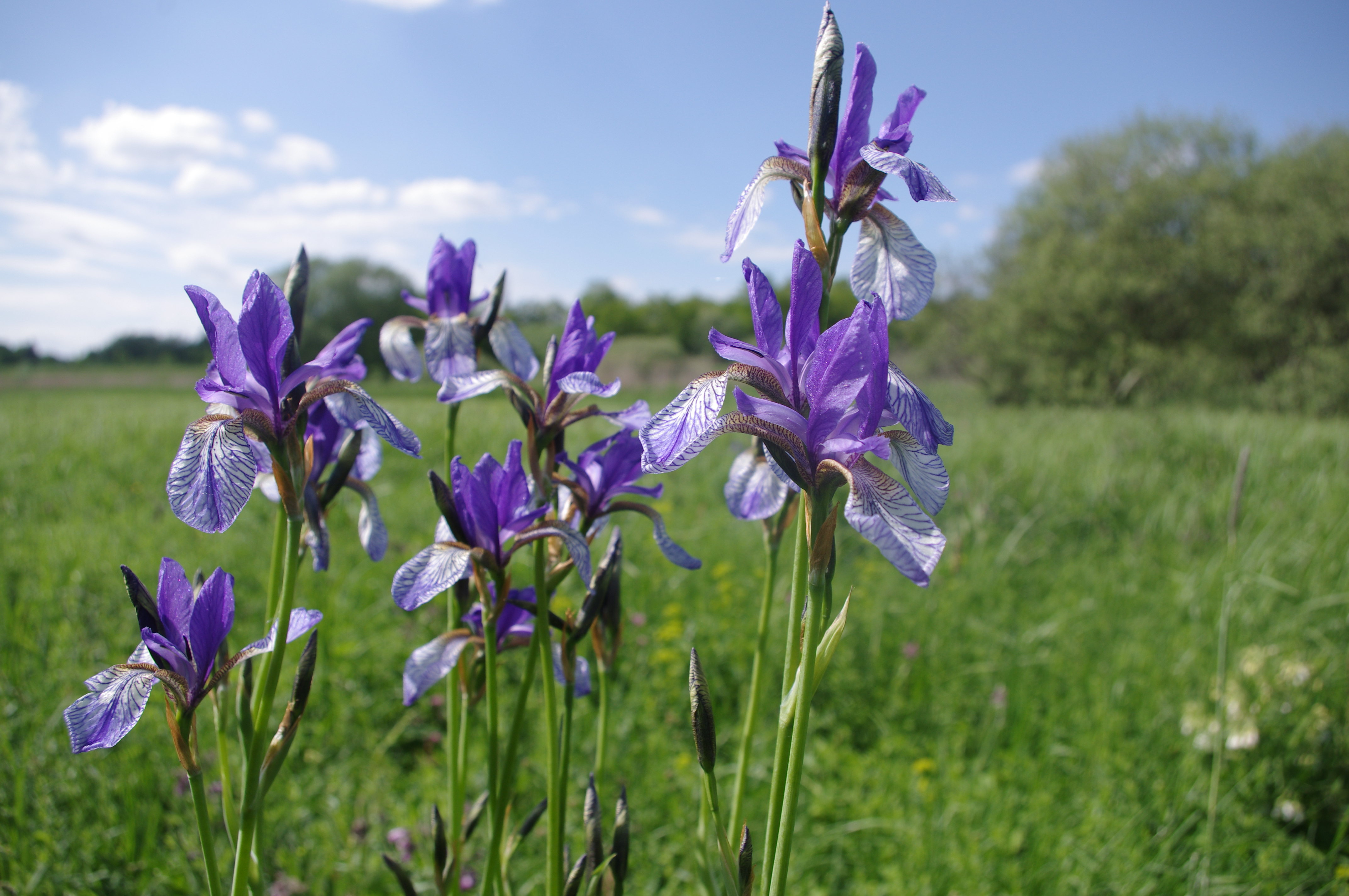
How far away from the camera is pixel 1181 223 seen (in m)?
21.0

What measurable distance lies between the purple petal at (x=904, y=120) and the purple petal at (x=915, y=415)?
1.48ft

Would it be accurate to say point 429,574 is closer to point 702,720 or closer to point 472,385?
point 472,385

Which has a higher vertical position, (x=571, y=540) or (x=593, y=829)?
(x=571, y=540)

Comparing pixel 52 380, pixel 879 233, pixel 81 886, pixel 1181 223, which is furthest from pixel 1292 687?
pixel 52 380

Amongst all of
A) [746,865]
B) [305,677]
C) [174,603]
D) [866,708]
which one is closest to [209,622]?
[174,603]

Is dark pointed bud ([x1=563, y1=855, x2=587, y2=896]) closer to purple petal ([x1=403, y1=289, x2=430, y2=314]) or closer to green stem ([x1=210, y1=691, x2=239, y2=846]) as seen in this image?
green stem ([x1=210, y1=691, x2=239, y2=846])

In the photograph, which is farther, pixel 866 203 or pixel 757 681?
pixel 757 681

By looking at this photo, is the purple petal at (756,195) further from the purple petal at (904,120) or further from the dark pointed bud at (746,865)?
the dark pointed bud at (746,865)

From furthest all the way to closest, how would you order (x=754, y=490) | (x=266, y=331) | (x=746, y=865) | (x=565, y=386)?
(x=754, y=490), (x=565, y=386), (x=266, y=331), (x=746, y=865)

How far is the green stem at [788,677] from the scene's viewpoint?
83 centimetres

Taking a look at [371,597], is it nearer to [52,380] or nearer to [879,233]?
[879,233]

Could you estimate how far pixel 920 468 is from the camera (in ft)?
2.86

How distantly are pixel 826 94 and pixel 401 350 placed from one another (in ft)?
3.69

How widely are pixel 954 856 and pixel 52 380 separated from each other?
115 feet
